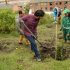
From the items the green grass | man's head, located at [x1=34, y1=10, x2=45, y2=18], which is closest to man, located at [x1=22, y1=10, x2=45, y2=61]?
man's head, located at [x1=34, y1=10, x2=45, y2=18]

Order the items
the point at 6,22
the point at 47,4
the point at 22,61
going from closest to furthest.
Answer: the point at 22,61 < the point at 6,22 < the point at 47,4

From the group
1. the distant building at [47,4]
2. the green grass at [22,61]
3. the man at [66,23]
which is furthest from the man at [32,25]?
the distant building at [47,4]

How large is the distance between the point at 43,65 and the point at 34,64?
0.90 ft

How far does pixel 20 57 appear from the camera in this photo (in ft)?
33.9

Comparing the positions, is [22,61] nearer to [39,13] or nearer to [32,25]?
[32,25]

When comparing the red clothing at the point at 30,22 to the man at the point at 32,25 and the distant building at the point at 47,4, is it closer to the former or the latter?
the man at the point at 32,25

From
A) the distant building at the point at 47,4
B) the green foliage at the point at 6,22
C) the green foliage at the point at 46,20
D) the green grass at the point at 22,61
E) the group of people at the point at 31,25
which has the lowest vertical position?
the distant building at the point at 47,4

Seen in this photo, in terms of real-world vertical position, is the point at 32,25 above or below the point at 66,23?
above

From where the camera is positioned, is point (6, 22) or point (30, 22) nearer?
point (30, 22)

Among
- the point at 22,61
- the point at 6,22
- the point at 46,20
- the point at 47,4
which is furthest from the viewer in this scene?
the point at 47,4

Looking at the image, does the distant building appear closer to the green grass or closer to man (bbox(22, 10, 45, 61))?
A: the green grass

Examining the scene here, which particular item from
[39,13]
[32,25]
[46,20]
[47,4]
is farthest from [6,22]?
[47,4]

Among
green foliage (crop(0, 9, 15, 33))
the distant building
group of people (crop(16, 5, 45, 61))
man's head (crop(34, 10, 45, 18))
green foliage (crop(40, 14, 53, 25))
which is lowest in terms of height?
the distant building

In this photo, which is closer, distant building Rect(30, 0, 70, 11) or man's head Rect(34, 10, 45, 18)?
man's head Rect(34, 10, 45, 18)
